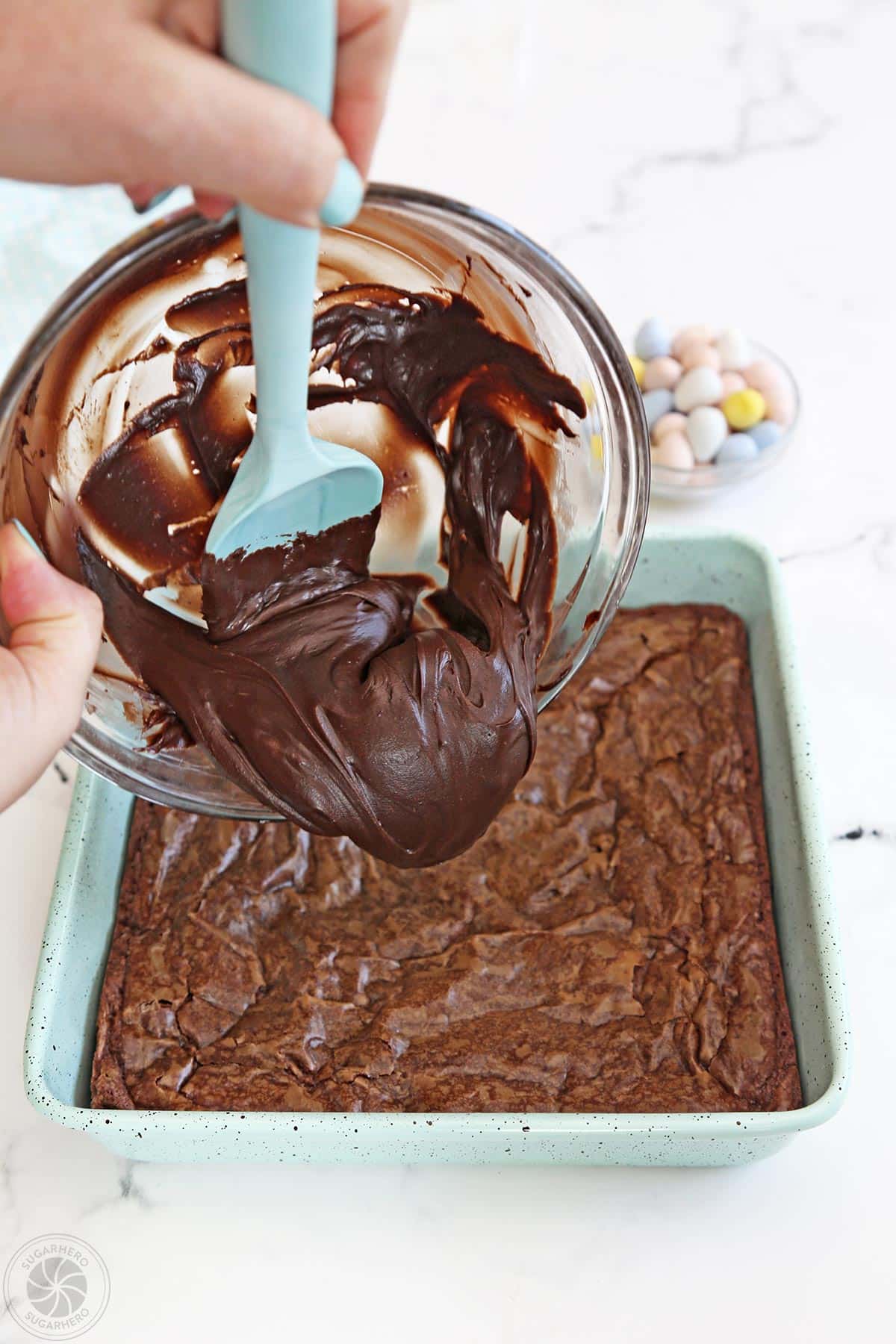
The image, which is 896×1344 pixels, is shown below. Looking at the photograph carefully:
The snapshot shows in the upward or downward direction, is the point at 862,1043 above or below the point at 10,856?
below

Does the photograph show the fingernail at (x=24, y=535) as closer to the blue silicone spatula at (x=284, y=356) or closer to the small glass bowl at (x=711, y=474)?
the blue silicone spatula at (x=284, y=356)

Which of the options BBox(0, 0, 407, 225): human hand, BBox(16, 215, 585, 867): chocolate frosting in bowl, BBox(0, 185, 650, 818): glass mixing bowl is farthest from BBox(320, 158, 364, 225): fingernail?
BBox(16, 215, 585, 867): chocolate frosting in bowl

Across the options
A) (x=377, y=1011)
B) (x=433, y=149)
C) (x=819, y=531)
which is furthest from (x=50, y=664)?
(x=433, y=149)

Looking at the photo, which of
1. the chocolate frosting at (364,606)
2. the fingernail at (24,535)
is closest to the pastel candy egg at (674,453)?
the chocolate frosting at (364,606)

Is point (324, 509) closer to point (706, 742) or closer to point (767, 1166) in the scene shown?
point (706, 742)

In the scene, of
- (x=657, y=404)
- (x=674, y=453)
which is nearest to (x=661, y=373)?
(x=657, y=404)

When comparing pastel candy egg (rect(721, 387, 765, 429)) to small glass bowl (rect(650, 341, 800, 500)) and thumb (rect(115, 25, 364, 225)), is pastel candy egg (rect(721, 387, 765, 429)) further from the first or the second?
thumb (rect(115, 25, 364, 225))
